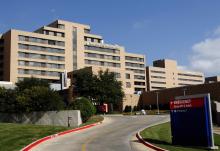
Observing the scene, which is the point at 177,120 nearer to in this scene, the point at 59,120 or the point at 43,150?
the point at 43,150

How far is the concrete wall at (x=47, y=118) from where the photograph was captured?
50.6 metres

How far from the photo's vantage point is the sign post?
81.8ft

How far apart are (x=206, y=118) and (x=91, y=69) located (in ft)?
302

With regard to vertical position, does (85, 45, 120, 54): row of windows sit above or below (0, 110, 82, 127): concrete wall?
above

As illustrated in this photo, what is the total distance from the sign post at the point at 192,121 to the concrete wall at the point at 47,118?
24.4m

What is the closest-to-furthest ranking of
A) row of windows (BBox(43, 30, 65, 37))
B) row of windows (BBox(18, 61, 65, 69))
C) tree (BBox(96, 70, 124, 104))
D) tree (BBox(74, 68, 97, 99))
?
tree (BBox(96, 70, 124, 104))
tree (BBox(74, 68, 97, 99))
row of windows (BBox(18, 61, 65, 69))
row of windows (BBox(43, 30, 65, 37))

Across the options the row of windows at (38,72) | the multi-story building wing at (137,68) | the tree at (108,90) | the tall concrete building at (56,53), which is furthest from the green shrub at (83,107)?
the multi-story building wing at (137,68)

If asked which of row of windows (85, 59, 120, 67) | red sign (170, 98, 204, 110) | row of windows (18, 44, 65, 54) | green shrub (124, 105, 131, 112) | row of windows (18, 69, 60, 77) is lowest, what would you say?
red sign (170, 98, 204, 110)

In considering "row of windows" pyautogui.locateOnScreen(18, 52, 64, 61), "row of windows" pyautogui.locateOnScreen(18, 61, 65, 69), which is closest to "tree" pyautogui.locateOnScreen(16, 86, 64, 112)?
"row of windows" pyautogui.locateOnScreen(18, 61, 65, 69)

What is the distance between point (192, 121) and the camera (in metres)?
25.9

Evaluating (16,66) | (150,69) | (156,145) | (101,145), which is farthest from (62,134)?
(150,69)

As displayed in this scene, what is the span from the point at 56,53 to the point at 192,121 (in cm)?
11836

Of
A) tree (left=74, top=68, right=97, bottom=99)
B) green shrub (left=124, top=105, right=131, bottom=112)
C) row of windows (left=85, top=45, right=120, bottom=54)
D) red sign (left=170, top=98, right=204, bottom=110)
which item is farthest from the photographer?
row of windows (left=85, top=45, right=120, bottom=54)

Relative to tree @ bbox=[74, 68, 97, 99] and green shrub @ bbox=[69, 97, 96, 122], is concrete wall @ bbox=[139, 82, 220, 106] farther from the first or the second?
green shrub @ bbox=[69, 97, 96, 122]
